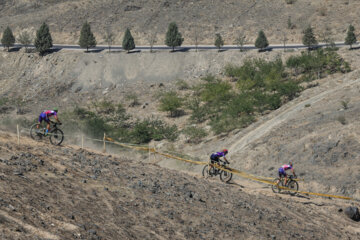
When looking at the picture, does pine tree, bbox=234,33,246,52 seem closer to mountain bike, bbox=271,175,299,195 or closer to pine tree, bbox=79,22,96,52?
pine tree, bbox=79,22,96,52

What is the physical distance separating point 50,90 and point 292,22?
44.7 meters

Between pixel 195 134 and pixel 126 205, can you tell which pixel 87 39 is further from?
pixel 126 205

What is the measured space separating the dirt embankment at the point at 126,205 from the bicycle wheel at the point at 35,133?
1.29 ft

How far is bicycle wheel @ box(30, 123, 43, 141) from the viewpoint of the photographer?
20953mm

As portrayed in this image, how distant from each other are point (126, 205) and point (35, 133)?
28.3ft

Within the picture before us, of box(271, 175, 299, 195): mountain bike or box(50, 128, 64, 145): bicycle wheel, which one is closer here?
box(50, 128, 64, 145): bicycle wheel

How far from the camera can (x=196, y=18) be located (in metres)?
85.5

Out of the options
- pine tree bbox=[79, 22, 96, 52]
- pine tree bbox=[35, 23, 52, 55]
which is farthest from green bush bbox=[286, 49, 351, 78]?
pine tree bbox=[35, 23, 52, 55]

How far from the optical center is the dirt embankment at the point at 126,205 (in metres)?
12.3

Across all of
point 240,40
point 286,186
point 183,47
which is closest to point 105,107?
point 183,47

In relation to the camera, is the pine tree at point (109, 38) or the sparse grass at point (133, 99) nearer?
the sparse grass at point (133, 99)

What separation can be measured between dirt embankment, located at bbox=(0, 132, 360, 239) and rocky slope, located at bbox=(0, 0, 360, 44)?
58.1 metres

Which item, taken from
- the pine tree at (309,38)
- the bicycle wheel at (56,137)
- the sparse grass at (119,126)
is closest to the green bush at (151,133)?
the sparse grass at (119,126)

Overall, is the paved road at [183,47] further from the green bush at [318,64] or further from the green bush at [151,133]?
the green bush at [151,133]
